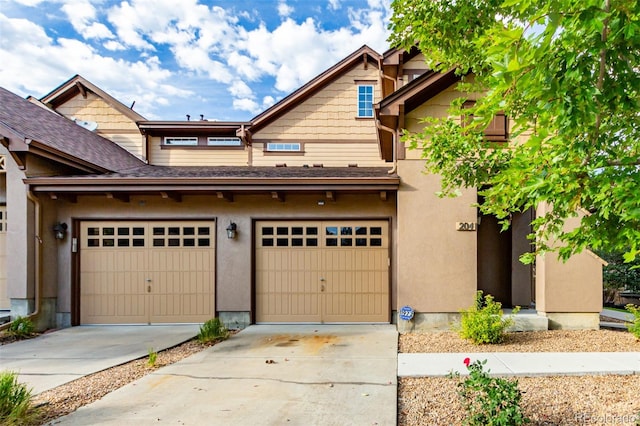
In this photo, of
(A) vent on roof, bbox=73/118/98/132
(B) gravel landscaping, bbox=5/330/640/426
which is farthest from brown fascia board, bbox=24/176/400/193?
(A) vent on roof, bbox=73/118/98/132

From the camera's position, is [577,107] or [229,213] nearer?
[577,107]

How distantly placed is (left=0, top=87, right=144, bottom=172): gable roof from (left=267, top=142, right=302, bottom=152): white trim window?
4.30 m

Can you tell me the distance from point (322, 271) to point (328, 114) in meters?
6.04

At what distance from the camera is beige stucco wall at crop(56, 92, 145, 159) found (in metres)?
12.3

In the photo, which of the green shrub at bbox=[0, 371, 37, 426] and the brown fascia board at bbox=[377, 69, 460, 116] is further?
the brown fascia board at bbox=[377, 69, 460, 116]

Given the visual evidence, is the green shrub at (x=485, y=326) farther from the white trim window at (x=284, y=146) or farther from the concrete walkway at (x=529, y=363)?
the white trim window at (x=284, y=146)

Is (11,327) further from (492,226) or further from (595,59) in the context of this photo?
(492,226)

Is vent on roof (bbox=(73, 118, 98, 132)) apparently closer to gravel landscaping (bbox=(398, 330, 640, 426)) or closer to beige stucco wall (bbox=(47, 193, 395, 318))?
beige stucco wall (bbox=(47, 193, 395, 318))

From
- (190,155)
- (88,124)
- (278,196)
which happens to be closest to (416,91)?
(278,196)

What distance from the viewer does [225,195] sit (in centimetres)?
779

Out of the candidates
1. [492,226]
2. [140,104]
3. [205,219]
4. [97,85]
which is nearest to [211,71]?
[140,104]

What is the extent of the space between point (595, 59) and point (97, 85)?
14227mm

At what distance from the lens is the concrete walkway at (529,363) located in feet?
15.1

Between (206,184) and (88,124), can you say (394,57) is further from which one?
(88,124)
